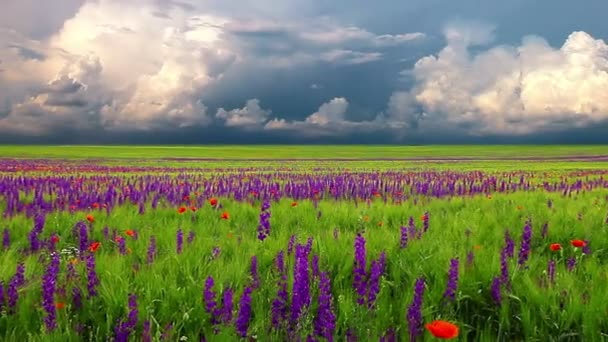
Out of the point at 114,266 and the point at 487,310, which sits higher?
the point at 114,266

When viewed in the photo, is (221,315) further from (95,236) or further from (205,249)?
(95,236)

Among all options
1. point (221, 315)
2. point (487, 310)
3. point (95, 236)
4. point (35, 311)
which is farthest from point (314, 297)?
point (95, 236)

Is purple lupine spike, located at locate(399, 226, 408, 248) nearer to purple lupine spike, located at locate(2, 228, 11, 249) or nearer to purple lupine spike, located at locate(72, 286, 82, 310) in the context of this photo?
purple lupine spike, located at locate(72, 286, 82, 310)

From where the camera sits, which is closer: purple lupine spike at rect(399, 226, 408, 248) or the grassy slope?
Answer: purple lupine spike at rect(399, 226, 408, 248)

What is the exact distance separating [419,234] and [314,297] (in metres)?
2.47

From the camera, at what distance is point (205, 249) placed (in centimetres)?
468

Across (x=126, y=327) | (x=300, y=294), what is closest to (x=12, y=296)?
(x=126, y=327)

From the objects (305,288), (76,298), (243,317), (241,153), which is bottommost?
(241,153)

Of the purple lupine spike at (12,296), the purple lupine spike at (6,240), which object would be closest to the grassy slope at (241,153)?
the purple lupine spike at (6,240)

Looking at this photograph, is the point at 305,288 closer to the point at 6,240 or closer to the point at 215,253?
the point at 215,253

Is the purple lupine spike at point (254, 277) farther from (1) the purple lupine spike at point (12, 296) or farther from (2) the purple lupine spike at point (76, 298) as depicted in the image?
(1) the purple lupine spike at point (12, 296)

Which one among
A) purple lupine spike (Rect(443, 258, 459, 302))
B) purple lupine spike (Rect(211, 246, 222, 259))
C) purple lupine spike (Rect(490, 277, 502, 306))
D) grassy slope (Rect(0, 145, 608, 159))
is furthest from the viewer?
grassy slope (Rect(0, 145, 608, 159))

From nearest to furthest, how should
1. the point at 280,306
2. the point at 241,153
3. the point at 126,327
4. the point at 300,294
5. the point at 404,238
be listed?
the point at 126,327 → the point at 300,294 → the point at 280,306 → the point at 404,238 → the point at 241,153

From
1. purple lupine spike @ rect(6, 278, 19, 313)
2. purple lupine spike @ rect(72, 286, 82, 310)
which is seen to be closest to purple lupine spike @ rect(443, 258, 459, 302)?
purple lupine spike @ rect(72, 286, 82, 310)
